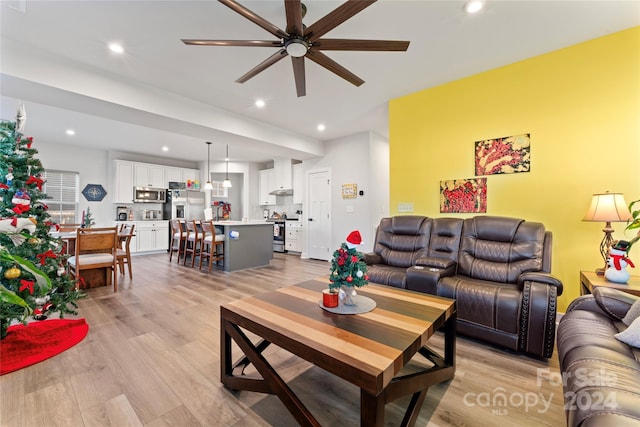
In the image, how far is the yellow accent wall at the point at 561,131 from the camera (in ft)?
8.05

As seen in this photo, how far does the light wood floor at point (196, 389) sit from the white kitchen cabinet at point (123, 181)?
5.23 metres

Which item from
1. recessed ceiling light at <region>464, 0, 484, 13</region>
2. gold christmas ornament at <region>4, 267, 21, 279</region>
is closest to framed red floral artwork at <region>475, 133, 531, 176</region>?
recessed ceiling light at <region>464, 0, 484, 13</region>

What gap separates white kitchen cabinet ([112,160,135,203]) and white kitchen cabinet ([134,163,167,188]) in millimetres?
136

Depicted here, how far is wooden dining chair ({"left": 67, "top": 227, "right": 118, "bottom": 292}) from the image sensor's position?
11.1ft

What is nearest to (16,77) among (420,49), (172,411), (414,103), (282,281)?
(172,411)

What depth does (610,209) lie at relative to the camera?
7.18 feet

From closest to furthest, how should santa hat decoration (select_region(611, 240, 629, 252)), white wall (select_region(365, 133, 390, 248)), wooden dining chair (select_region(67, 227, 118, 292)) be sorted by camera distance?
santa hat decoration (select_region(611, 240, 629, 252)) → wooden dining chair (select_region(67, 227, 118, 292)) → white wall (select_region(365, 133, 390, 248))

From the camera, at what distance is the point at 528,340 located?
1948 millimetres

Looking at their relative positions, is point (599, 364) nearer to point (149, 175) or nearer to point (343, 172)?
point (343, 172)

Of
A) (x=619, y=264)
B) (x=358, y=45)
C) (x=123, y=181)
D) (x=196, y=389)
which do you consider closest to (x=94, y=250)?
(x=196, y=389)

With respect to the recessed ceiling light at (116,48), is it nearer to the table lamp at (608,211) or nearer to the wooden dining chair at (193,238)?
the wooden dining chair at (193,238)

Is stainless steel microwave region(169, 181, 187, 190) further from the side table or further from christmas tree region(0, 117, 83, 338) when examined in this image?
the side table

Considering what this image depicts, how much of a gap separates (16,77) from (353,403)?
414 cm

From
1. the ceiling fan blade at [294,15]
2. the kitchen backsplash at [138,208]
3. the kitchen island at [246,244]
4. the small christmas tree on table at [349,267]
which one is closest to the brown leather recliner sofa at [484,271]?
the small christmas tree on table at [349,267]
